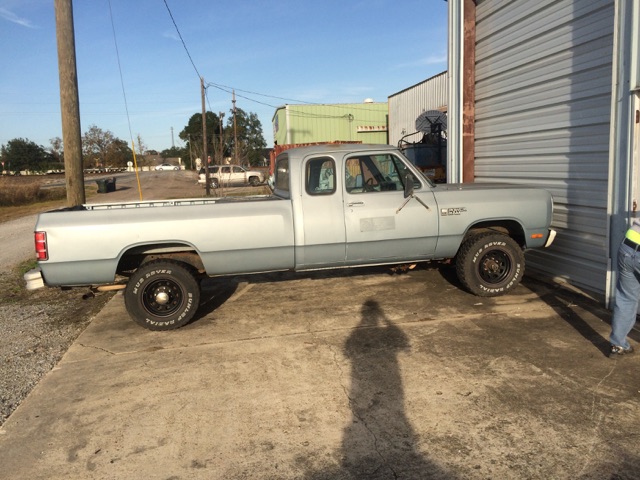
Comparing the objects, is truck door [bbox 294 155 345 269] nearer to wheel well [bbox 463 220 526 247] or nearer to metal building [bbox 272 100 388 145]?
wheel well [bbox 463 220 526 247]

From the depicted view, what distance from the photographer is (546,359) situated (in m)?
4.61

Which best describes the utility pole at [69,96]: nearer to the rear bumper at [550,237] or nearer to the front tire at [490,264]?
the front tire at [490,264]

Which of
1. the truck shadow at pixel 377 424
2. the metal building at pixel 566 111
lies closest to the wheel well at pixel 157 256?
the truck shadow at pixel 377 424

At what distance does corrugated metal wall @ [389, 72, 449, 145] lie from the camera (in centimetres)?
2564

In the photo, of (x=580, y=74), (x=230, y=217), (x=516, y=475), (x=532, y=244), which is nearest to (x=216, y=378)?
(x=230, y=217)

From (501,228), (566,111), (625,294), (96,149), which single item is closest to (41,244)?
(501,228)

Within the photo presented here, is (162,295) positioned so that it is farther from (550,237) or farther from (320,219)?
(550,237)

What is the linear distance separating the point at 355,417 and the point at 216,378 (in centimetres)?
141

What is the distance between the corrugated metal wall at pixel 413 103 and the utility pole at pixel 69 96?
65.0 feet

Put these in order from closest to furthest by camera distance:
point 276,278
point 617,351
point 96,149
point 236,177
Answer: point 617,351
point 276,278
point 236,177
point 96,149

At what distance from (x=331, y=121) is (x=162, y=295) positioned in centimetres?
3756

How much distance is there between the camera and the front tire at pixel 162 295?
5.58 metres

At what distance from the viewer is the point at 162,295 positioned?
18.6 ft

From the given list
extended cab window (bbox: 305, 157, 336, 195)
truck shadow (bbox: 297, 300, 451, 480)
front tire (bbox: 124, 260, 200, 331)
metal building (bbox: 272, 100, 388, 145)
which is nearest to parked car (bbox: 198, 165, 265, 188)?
metal building (bbox: 272, 100, 388, 145)
